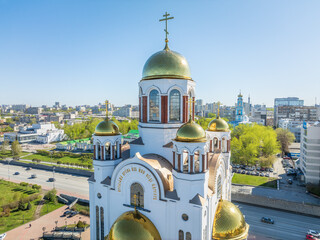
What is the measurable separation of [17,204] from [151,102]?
21946 mm

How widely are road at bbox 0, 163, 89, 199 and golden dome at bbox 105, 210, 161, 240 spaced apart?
17473 mm

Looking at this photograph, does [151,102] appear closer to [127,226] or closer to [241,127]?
[127,226]

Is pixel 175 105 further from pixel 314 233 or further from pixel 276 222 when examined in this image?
pixel 314 233

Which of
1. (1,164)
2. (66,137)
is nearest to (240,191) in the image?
(1,164)

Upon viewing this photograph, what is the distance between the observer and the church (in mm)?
10695

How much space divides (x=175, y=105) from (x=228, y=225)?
27.1 ft

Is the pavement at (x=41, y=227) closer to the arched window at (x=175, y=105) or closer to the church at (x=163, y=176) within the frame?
the church at (x=163, y=176)

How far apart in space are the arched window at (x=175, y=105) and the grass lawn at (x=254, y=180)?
70.1 ft

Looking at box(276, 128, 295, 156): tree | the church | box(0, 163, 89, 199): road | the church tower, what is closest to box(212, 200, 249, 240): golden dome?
the church

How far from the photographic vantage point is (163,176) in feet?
37.1

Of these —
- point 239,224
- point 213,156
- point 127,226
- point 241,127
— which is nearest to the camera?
point 127,226

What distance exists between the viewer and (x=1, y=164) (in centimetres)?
4438

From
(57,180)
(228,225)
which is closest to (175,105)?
(228,225)

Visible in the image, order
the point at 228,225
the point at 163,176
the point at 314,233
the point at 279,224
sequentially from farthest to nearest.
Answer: the point at 279,224 < the point at 314,233 < the point at 228,225 < the point at 163,176
